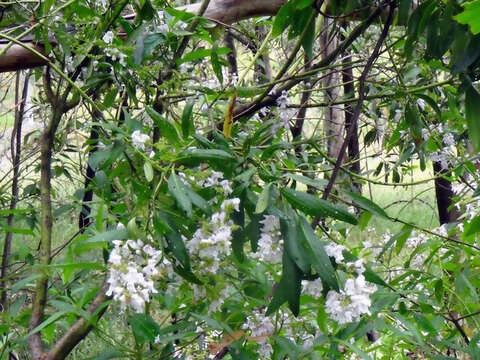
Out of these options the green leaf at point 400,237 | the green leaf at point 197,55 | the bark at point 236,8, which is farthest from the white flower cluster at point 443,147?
the green leaf at point 197,55

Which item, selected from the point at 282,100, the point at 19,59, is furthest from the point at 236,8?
the point at 19,59

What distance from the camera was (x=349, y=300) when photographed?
2.25 ft

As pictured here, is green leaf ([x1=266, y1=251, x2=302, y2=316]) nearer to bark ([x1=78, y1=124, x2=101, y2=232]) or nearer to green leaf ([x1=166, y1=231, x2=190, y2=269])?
green leaf ([x1=166, y1=231, x2=190, y2=269])

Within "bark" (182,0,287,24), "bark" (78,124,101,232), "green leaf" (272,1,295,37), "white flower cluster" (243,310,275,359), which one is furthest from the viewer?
"bark" (182,0,287,24)

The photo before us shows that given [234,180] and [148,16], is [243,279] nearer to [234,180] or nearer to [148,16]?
[234,180]

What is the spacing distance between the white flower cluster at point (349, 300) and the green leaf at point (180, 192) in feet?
0.57

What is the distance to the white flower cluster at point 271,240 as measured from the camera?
69cm

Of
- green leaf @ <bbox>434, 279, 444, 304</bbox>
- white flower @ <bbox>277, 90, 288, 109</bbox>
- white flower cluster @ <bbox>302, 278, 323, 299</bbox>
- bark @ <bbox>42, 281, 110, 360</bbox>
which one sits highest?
white flower @ <bbox>277, 90, 288, 109</bbox>

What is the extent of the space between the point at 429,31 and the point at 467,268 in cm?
45

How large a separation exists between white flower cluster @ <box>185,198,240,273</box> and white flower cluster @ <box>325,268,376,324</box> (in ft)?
0.39

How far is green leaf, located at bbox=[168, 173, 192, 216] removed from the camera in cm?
64

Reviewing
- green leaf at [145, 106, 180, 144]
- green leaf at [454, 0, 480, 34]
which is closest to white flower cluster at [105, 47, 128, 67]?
green leaf at [145, 106, 180, 144]

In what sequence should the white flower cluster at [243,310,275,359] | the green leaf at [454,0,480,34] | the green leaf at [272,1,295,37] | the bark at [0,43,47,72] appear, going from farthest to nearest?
1. the bark at [0,43,47,72]
2. the white flower cluster at [243,310,275,359]
3. the green leaf at [272,1,295,37]
4. the green leaf at [454,0,480,34]

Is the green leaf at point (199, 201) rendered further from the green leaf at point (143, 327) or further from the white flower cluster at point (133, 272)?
the green leaf at point (143, 327)
